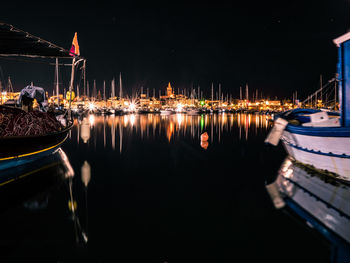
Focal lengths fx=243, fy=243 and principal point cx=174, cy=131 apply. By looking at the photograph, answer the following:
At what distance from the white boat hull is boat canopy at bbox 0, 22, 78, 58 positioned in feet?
42.8

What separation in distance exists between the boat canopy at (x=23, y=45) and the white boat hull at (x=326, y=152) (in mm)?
13057

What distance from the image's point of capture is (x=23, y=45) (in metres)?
13.2

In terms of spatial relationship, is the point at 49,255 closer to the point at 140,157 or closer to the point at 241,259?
the point at 241,259

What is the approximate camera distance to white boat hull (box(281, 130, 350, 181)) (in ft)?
29.0

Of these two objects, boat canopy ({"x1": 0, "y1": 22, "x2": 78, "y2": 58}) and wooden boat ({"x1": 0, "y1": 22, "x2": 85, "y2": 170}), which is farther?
boat canopy ({"x1": 0, "y1": 22, "x2": 78, "y2": 58})

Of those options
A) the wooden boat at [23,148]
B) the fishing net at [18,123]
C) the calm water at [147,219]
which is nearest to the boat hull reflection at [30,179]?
the calm water at [147,219]

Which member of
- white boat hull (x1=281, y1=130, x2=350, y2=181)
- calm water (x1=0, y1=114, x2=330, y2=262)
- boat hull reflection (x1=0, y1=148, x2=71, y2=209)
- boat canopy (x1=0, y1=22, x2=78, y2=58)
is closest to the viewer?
calm water (x1=0, y1=114, x2=330, y2=262)

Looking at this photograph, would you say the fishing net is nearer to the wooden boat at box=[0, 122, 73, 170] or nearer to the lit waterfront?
the wooden boat at box=[0, 122, 73, 170]

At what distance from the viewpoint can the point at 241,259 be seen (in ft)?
15.7

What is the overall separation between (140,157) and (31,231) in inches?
381

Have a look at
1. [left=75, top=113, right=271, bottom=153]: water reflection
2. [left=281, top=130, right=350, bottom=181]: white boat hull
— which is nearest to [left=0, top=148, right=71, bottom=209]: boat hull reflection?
[left=75, top=113, right=271, bottom=153]: water reflection

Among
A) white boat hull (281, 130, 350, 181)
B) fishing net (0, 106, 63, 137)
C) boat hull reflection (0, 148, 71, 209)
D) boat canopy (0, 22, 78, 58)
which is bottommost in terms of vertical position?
boat hull reflection (0, 148, 71, 209)

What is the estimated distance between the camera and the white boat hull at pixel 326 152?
885cm

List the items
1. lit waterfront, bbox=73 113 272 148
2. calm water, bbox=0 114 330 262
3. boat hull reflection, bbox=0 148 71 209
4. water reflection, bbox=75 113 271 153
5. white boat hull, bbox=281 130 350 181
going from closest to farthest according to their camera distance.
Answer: calm water, bbox=0 114 330 262
boat hull reflection, bbox=0 148 71 209
white boat hull, bbox=281 130 350 181
water reflection, bbox=75 113 271 153
lit waterfront, bbox=73 113 272 148
